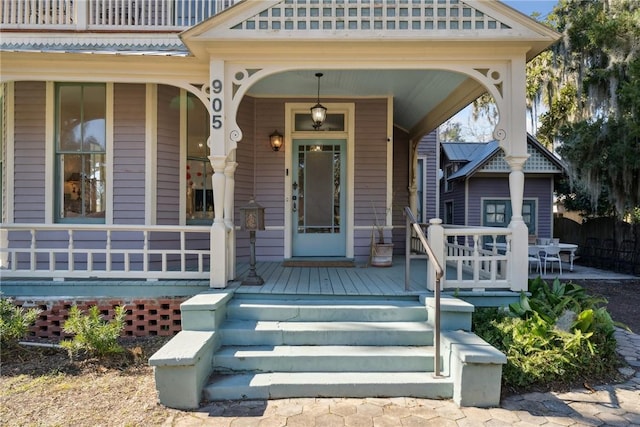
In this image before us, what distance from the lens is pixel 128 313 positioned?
407 cm

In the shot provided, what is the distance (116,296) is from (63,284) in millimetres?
595

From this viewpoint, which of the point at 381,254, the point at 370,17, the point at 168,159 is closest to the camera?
the point at 370,17

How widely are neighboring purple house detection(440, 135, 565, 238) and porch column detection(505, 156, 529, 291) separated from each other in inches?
325

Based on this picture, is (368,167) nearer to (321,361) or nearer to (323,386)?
(321,361)

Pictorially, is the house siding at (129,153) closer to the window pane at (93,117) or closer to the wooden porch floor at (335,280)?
the window pane at (93,117)

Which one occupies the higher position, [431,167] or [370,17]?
[370,17]

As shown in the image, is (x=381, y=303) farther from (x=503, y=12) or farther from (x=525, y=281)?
(x=503, y=12)

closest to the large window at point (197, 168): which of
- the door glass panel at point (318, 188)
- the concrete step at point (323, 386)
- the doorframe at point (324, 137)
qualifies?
the doorframe at point (324, 137)

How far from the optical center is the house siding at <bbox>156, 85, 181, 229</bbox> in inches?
196

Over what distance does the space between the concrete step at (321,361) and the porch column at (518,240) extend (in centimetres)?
142

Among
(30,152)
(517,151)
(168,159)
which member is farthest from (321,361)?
(30,152)

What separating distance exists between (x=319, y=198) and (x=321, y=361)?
10.6ft

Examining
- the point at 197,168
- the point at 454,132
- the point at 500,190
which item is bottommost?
the point at 197,168

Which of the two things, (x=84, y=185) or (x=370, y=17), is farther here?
(x=84, y=185)
